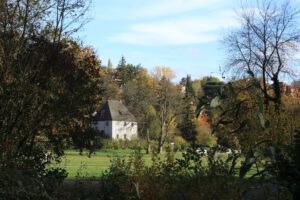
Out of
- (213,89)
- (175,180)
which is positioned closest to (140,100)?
(175,180)

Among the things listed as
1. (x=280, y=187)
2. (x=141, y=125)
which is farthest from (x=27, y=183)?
(x=141, y=125)

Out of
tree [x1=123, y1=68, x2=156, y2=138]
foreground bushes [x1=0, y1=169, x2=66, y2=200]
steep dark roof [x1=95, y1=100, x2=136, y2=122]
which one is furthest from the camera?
steep dark roof [x1=95, y1=100, x2=136, y2=122]

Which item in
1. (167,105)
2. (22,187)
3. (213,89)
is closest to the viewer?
(213,89)

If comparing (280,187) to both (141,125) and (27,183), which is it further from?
(141,125)

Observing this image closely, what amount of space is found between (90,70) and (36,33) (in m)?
1.63

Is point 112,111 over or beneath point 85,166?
over

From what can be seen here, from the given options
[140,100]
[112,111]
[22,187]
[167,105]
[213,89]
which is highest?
[140,100]

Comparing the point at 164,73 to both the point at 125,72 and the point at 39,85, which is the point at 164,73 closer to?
the point at 125,72

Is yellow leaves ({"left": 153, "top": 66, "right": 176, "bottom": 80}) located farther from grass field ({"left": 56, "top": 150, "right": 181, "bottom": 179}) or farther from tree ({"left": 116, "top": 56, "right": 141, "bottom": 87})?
grass field ({"left": 56, "top": 150, "right": 181, "bottom": 179})

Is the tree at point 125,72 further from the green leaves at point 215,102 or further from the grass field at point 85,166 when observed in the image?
the green leaves at point 215,102

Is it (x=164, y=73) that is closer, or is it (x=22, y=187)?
(x=22, y=187)

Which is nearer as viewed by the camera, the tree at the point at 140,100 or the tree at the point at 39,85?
the tree at the point at 39,85

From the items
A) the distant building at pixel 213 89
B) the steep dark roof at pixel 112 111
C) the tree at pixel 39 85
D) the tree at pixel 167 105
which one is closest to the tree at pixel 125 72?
the steep dark roof at pixel 112 111

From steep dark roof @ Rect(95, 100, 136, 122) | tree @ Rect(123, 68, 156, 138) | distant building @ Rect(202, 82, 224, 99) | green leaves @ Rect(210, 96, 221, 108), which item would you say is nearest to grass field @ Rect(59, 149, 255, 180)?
distant building @ Rect(202, 82, 224, 99)
